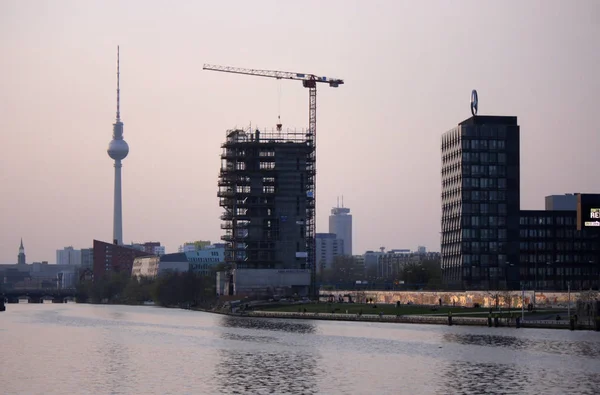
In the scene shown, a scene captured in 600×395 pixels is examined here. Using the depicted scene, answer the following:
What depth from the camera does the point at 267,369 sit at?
111m

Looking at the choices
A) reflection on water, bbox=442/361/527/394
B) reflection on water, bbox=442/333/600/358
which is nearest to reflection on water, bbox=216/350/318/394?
reflection on water, bbox=442/361/527/394

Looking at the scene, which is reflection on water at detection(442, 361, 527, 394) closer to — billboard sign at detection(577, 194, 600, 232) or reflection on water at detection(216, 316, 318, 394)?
reflection on water at detection(216, 316, 318, 394)

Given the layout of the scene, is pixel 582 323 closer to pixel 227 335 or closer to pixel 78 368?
pixel 227 335

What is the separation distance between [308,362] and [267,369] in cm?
921

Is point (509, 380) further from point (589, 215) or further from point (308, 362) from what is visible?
point (589, 215)

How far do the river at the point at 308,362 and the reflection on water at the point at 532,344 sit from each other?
0.42 ft

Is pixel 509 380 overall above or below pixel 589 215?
below

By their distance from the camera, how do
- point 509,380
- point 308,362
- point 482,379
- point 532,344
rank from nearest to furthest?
point 509,380
point 482,379
point 308,362
point 532,344

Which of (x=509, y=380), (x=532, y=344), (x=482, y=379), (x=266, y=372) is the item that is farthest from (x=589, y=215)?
(x=266, y=372)

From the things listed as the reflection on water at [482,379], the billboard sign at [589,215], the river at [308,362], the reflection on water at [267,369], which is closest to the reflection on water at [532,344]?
the river at [308,362]

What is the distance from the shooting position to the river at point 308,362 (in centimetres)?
9612

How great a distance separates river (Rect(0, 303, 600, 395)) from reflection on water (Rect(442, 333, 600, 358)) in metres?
0.13

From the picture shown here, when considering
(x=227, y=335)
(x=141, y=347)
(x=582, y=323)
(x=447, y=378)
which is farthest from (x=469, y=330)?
(x=447, y=378)

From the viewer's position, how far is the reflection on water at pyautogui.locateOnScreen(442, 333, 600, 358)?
12769cm
